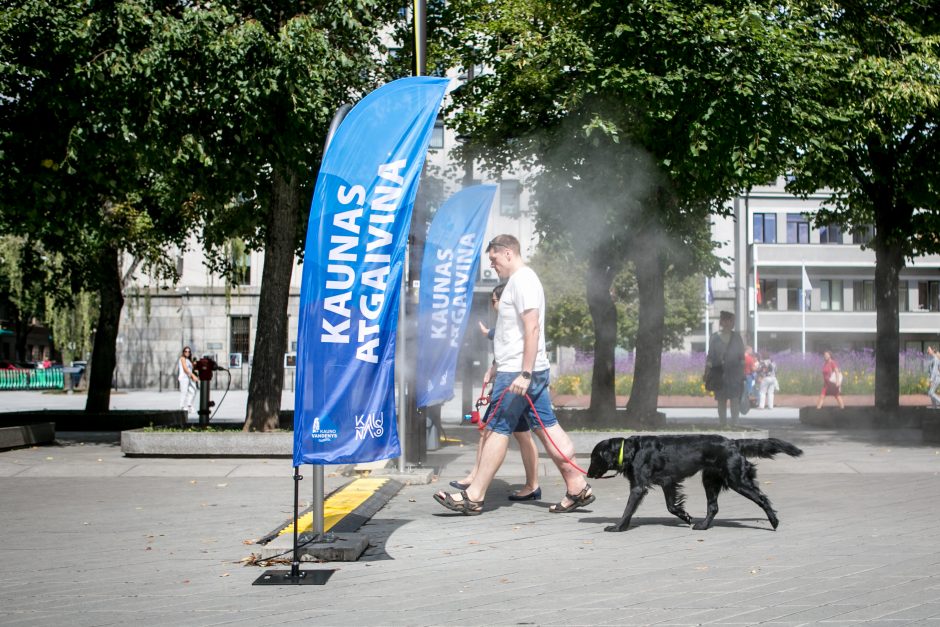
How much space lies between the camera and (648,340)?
16.4 meters

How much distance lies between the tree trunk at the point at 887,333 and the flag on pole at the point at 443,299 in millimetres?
10507

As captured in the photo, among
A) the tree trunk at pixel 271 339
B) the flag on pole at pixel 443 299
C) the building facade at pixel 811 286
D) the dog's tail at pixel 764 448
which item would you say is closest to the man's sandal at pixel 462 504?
the dog's tail at pixel 764 448

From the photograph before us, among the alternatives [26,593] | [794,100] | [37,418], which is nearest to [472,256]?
[794,100]

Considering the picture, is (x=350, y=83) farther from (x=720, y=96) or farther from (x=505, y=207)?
(x=505, y=207)

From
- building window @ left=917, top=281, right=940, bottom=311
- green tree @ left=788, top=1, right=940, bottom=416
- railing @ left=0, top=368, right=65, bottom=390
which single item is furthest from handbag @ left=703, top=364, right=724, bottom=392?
building window @ left=917, top=281, right=940, bottom=311

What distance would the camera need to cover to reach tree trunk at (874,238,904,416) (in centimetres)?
1934

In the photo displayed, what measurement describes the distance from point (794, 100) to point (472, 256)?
4869 millimetres

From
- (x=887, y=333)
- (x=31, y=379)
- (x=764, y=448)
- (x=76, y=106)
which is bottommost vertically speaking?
(x=31, y=379)

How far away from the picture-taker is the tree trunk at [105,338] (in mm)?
20188

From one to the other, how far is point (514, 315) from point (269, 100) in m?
6.37

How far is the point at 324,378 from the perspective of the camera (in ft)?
19.4

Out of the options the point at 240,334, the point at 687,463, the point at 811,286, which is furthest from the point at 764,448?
the point at 811,286

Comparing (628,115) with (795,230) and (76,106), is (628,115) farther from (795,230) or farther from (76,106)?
(795,230)

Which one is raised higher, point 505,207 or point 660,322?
point 505,207
